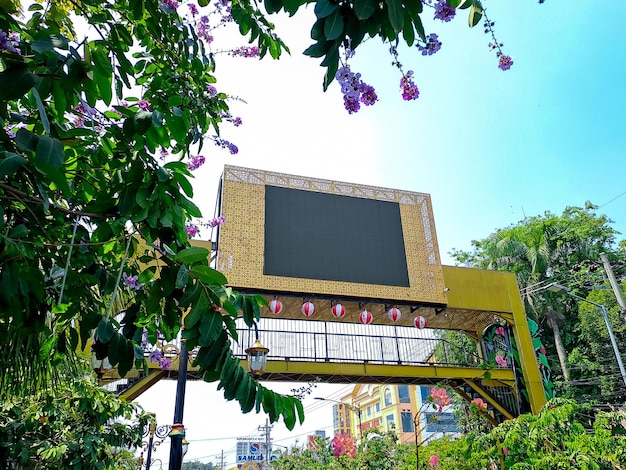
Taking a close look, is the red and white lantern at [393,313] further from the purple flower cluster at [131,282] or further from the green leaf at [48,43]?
the green leaf at [48,43]

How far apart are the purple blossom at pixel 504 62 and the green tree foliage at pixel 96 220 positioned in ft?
4.69

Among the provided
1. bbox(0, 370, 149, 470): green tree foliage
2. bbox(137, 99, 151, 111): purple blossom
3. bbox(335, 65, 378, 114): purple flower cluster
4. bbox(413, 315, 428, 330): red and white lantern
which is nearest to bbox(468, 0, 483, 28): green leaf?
bbox(335, 65, 378, 114): purple flower cluster

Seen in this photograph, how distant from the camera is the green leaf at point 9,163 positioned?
127cm

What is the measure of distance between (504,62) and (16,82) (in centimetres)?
239

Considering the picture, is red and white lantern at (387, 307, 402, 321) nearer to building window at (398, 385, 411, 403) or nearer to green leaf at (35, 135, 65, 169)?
green leaf at (35, 135, 65, 169)

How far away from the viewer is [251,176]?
12156mm

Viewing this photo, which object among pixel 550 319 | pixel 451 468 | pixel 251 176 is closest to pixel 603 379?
pixel 550 319

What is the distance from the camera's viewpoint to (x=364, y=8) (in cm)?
122

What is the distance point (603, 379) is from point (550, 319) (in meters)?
3.42

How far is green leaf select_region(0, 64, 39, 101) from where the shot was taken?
126cm

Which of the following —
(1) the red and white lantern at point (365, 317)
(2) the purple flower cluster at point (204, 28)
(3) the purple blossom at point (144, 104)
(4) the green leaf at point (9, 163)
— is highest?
(1) the red and white lantern at point (365, 317)

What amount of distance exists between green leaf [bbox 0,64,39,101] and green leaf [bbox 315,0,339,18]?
2.62ft

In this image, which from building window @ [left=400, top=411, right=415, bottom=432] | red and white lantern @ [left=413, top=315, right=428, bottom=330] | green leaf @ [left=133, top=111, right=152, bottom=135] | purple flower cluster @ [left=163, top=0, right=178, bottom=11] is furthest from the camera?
building window @ [left=400, top=411, right=415, bottom=432]

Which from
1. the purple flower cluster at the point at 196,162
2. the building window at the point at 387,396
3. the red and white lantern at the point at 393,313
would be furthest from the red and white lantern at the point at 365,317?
the building window at the point at 387,396
